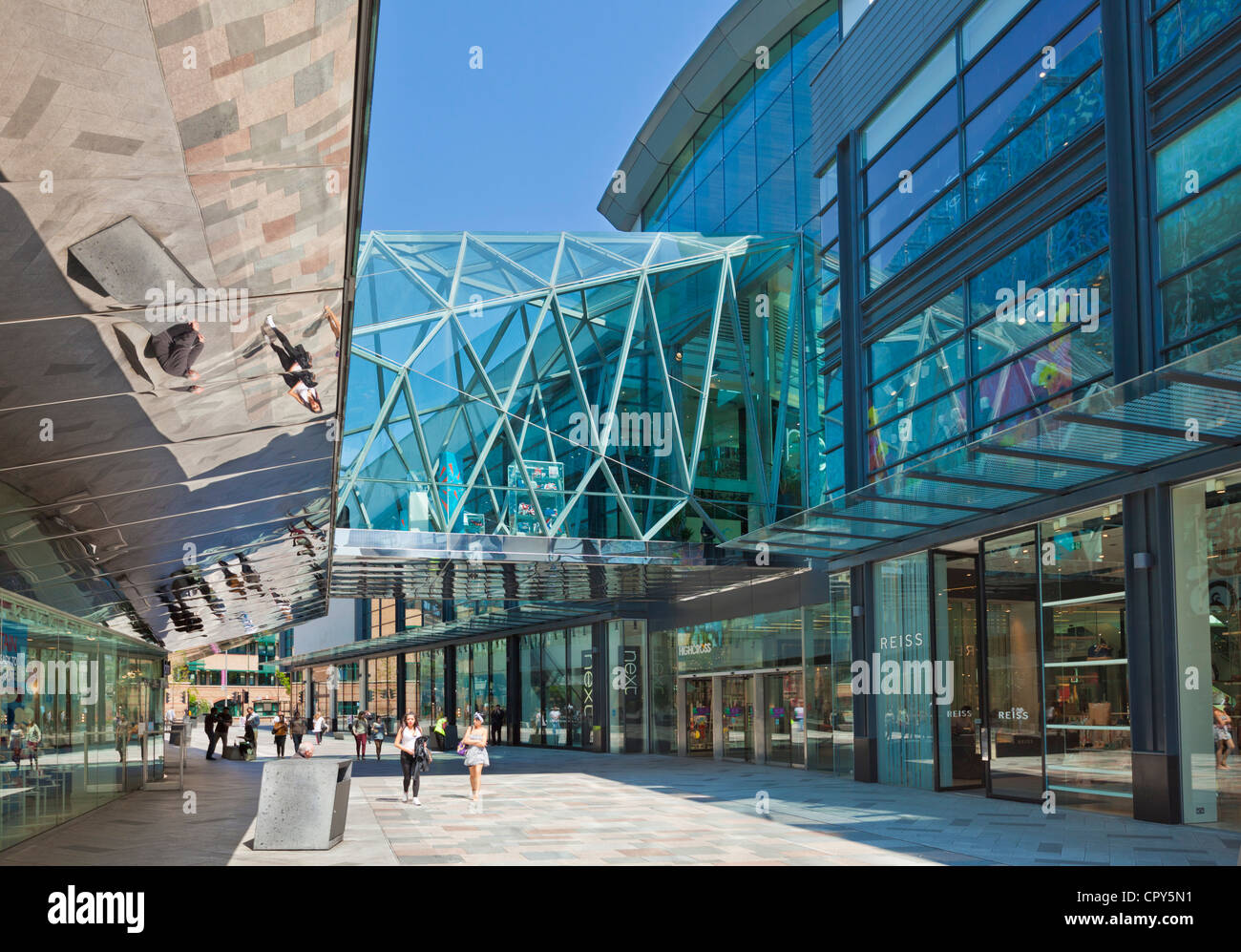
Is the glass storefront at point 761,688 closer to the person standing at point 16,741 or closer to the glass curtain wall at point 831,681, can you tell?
the glass curtain wall at point 831,681

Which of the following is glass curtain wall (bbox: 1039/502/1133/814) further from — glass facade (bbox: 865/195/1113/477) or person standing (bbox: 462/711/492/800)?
person standing (bbox: 462/711/492/800)

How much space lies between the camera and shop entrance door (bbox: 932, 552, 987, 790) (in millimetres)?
20625

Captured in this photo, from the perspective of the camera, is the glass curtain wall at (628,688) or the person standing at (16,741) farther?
the glass curtain wall at (628,688)

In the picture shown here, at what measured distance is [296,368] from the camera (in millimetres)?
8852

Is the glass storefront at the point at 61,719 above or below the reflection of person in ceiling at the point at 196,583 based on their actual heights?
below

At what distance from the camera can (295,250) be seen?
6621 millimetres

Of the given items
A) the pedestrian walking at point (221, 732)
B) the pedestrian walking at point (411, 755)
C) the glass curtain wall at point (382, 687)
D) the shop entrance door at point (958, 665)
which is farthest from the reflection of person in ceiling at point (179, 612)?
the glass curtain wall at point (382, 687)

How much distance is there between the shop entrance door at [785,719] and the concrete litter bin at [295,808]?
16467 mm

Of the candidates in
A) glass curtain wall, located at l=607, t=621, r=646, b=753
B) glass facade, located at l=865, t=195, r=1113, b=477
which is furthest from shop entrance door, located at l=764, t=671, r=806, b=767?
glass curtain wall, located at l=607, t=621, r=646, b=753

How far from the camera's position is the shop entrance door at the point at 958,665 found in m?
20.6

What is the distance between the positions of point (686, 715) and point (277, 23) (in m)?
31.8

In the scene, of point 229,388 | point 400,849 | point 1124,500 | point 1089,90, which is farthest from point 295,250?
point 1089,90

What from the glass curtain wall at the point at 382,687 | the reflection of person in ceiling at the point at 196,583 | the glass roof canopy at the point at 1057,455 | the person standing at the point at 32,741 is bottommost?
the glass curtain wall at the point at 382,687
